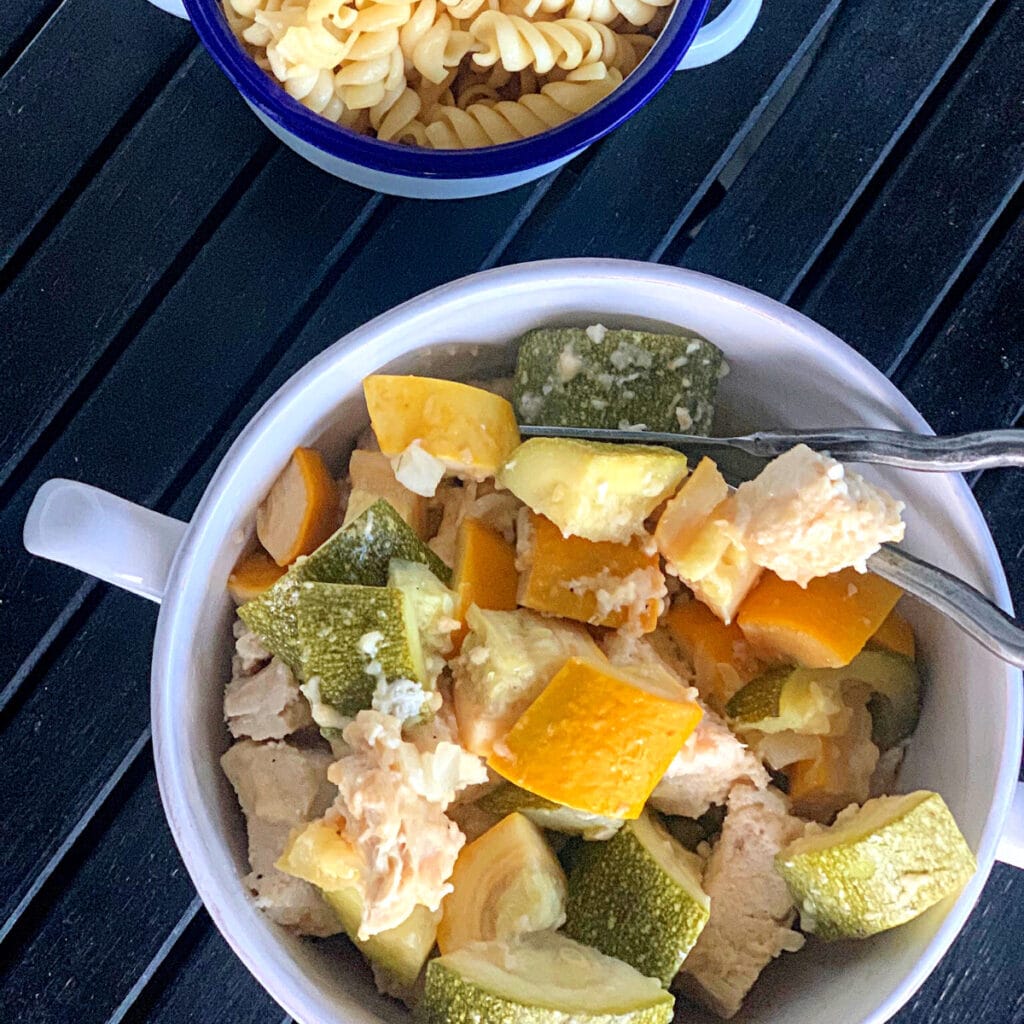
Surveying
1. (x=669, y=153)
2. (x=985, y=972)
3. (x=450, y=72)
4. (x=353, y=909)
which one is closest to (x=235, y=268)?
(x=450, y=72)

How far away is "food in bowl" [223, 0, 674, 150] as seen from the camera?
2.09 ft

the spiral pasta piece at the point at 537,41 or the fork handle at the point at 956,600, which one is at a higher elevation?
the spiral pasta piece at the point at 537,41

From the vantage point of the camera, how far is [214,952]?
0.71m

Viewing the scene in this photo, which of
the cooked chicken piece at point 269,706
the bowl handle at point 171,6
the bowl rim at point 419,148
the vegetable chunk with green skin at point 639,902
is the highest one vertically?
the bowl rim at point 419,148

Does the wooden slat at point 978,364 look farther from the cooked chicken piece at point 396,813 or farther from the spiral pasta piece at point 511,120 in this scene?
the cooked chicken piece at point 396,813

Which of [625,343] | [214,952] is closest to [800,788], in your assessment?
[625,343]

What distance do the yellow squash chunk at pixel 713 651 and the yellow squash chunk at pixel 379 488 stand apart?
→ 16 cm

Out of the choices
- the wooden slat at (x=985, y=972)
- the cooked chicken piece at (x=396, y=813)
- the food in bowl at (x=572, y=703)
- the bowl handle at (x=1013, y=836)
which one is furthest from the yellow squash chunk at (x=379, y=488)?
the wooden slat at (x=985, y=972)

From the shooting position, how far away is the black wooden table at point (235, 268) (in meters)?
0.71

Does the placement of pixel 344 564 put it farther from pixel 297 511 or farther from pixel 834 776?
pixel 834 776

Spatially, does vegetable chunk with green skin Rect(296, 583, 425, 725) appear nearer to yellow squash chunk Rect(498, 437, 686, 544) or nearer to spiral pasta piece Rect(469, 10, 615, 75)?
yellow squash chunk Rect(498, 437, 686, 544)

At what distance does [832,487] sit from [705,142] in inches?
12.3

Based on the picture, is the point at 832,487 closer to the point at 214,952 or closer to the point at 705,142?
the point at 705,142

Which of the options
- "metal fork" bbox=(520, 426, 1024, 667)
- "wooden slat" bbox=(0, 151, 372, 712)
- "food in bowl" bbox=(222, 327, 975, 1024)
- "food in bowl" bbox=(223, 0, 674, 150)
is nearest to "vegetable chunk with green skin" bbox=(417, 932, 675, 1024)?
"food in bowl" bbox=(222, 327, 975, 1024)
